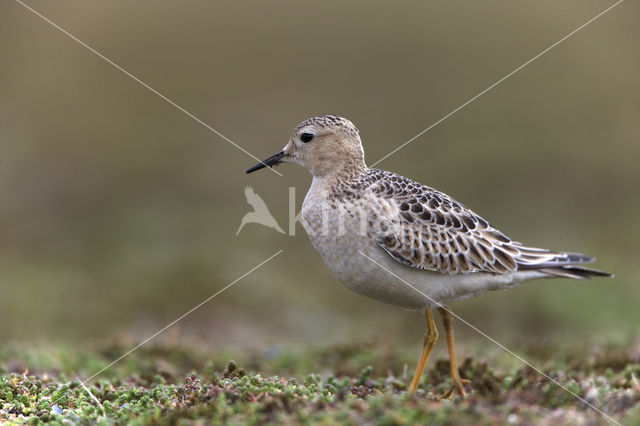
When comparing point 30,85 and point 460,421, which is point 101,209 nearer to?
point 30,85

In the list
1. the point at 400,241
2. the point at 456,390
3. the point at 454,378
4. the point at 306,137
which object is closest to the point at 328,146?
the point at 306,137

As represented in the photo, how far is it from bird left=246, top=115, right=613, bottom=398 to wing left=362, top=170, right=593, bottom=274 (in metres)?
0.01

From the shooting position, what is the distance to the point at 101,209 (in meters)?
20.7

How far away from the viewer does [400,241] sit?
7250 millimetres

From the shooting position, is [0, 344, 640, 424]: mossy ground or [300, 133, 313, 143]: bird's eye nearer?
[0, 344, 640, 424]: mossy ground

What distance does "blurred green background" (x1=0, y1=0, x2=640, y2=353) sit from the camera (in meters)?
15.2

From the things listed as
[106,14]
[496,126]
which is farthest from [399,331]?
[106,14]

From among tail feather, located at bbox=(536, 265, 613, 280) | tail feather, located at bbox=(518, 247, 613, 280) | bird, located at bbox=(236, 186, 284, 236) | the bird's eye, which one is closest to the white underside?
tail feather, located at bbox=(518, 247, 613, 280)

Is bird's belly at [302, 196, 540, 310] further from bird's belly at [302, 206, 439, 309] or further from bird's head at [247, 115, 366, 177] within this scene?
bird's head at [247, 115, 366, 177]

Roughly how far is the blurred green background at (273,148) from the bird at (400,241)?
5.38 metres

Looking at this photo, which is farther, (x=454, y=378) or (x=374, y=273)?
(x=454, y=378)

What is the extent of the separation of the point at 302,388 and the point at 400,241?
1.88m

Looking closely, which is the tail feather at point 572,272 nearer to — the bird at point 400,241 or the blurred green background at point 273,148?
the bird at point 400,241

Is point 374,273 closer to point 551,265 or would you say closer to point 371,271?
point 371,271
